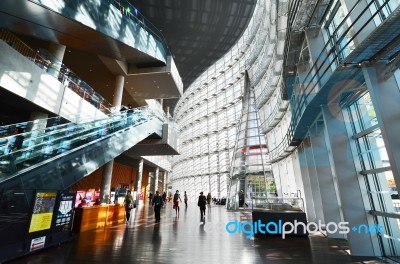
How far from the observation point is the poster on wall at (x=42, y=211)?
18.5ft

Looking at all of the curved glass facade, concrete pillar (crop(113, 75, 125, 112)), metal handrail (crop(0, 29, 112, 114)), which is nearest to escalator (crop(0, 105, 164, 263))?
metal handrail (crop(0, 29, 112, 114))

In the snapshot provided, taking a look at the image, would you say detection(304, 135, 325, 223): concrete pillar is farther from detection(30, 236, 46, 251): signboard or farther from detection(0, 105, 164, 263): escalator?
detection(30, 236, 46, 251): signboard

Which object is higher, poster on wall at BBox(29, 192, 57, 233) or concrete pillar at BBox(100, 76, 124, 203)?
concrete pillar at BBox(100, 76, 124, 203)

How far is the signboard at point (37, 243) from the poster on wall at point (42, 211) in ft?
0.76

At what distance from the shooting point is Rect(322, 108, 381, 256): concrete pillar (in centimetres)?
566

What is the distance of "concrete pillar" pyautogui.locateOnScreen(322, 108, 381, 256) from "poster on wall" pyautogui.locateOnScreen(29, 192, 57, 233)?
7.89 m

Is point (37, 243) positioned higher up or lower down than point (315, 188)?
lower down

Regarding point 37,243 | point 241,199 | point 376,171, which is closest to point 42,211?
point 37,243

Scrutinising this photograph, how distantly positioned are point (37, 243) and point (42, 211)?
0.76 m

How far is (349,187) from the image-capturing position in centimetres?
609

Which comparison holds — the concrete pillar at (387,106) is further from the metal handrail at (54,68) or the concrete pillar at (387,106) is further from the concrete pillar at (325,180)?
the metal handrail at (54,68)

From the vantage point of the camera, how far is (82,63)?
1686cm

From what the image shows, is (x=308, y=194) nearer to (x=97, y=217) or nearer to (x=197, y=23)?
(x=97, y=217)

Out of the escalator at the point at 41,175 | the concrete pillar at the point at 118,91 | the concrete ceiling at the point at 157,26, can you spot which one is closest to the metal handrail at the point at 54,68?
the concrete ceiling at the point at 157,26
